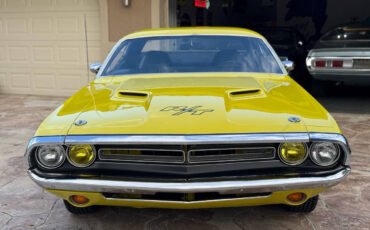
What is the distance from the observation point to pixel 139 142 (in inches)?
85.8

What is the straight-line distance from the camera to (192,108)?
2453 mm

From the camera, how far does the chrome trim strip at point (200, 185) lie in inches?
85.7

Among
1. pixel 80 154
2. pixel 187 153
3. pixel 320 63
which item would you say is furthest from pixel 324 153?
pixel 320 63

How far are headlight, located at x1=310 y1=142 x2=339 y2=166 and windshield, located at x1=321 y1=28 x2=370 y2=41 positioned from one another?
18.0ft

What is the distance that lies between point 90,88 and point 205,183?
5.01ft

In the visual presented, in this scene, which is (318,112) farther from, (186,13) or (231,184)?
(186,13)

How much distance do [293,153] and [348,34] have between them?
592cm

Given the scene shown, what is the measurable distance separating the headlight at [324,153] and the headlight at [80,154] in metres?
1.38

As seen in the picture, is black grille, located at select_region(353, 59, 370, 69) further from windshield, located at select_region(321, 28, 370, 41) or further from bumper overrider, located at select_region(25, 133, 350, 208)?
bumper overrider, located at select_region(25, 133, 350, 208)

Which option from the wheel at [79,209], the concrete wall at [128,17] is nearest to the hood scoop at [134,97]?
the wheel at [79,209]

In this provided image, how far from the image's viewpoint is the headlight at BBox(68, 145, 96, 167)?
7.63 ft

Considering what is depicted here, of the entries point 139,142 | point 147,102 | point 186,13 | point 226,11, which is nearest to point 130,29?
point 186,13

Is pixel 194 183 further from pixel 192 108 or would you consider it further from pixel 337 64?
pixel 337 64

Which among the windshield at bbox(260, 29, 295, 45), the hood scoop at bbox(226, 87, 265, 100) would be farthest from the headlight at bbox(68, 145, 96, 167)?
the windshield at bbox(260, 29, 295, 45)
